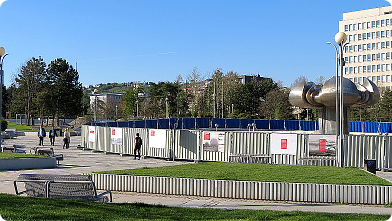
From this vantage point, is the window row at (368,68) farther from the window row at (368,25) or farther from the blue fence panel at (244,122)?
the blue fence panel at (244,122)

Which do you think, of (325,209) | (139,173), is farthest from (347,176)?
(139,173)

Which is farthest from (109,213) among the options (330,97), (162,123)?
(162,123)

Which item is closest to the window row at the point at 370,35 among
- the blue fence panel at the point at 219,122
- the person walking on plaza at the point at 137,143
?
the blue fence panel at the point at 219,122

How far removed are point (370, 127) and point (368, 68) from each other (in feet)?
162

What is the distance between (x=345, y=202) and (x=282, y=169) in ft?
12.2

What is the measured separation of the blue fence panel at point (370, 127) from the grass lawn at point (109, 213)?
54.6 metres

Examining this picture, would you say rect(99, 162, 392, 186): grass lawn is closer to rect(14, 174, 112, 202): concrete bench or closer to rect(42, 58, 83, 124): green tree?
rect(14, 174, 112, 202): concrete bench

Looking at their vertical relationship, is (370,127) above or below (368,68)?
below

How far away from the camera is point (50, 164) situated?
65.8 ft

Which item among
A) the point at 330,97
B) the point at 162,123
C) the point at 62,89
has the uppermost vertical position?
the point at 62,89

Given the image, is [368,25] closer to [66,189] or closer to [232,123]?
[232,123]

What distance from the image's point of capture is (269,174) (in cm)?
1461

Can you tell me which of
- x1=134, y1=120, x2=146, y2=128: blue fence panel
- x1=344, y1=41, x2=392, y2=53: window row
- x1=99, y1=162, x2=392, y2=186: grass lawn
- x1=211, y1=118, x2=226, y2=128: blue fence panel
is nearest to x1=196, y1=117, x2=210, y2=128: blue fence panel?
x1=211, y1=118, x2=226, y2=128: blue fence panel

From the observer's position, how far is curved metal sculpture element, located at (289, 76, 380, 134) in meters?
32.7
